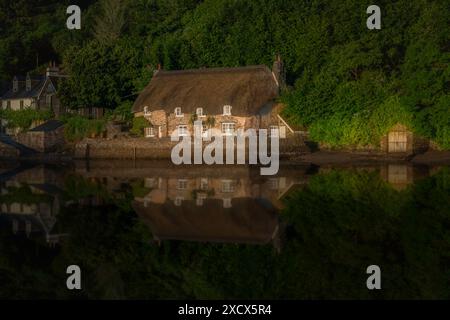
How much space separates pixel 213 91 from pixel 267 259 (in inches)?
1756

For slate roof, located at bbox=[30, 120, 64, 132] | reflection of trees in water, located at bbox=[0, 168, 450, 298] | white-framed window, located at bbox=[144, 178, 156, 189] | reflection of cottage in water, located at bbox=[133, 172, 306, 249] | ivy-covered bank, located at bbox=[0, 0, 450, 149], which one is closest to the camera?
reflection of trees in water, located at bbox=[0, 168, 450, 298]

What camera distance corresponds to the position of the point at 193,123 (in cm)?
6069

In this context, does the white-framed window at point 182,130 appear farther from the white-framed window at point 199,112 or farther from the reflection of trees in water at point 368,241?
→ the reflection of trees in water at point 368,241

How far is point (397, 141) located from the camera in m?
52.8

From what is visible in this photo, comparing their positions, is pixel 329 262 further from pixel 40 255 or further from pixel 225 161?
pixel 225 161

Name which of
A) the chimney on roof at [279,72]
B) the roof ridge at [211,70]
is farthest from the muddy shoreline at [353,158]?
the roof ridge at [211,70]

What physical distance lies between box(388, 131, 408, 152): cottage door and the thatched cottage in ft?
28.7

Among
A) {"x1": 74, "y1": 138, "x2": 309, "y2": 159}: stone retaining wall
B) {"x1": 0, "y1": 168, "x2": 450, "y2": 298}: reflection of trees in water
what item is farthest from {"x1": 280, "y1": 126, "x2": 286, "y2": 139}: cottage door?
{"x1": 0, "y1": 168, "x2": 450, "y2": 298}: reflection of trees in water

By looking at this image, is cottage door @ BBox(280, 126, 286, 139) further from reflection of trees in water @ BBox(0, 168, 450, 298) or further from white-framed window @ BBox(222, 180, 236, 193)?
reflection of trees in water @ BBox(0, 168, 450, 298)

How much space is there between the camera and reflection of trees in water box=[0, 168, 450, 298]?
1483 cm

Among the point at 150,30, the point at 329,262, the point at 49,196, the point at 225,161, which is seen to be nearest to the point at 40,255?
the point at 329,262

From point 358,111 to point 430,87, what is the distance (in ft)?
19.3

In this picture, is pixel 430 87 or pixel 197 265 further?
pixel 430 87

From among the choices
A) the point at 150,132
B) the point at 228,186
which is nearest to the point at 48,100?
the point at 150,132
